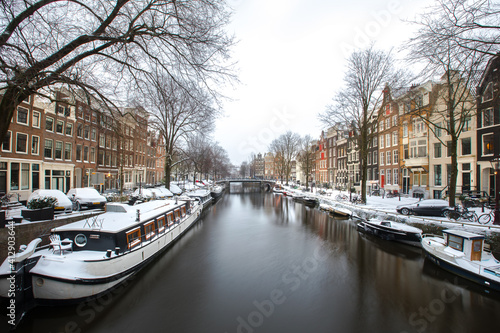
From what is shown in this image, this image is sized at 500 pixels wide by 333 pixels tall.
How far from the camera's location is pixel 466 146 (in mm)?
25969

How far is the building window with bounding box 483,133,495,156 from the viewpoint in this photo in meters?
22.7

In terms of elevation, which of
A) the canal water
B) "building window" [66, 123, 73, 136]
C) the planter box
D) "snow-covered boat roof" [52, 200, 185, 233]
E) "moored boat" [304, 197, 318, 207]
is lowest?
the canal water

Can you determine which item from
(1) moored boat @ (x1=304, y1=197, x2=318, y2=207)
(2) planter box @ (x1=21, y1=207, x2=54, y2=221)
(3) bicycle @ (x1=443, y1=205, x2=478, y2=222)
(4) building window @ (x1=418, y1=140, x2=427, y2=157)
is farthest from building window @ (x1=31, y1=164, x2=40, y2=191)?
(4) building window @ (x1=418, y1=140, x2=427, y2=157)

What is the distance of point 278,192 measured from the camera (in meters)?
57.2

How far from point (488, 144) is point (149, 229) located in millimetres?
28033

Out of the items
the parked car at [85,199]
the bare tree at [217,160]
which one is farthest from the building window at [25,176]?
the bare tree at [217,160]

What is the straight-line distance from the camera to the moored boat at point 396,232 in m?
15.7

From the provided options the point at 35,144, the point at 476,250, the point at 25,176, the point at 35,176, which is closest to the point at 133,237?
the point at 476,250

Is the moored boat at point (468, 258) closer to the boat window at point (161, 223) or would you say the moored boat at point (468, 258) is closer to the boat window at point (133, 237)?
the boat window at point (133, 237)

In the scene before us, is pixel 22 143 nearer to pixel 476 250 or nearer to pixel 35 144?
pixel 35 144

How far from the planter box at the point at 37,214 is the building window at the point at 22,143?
1505 cm

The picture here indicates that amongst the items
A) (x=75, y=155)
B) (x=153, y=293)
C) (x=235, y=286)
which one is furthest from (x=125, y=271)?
(x=75, y=155)

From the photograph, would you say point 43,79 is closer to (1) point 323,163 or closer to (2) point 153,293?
(2) point 153,293

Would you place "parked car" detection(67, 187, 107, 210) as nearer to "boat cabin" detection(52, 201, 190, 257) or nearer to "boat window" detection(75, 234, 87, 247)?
"boat cabin" detection(52, 201, 190, 257)
